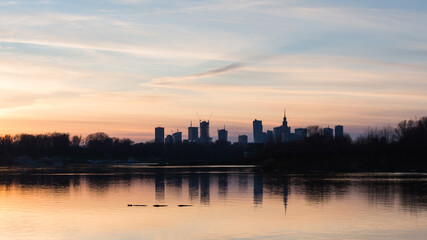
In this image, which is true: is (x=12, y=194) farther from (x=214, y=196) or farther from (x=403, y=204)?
(x=403, y=204)

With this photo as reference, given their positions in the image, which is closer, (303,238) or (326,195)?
(303,238)

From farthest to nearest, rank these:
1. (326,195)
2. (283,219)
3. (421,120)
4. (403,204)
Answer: (421,120)
(326,195)
(403,204)
(283,219)

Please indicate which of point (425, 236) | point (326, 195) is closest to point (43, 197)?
point (326, 195)

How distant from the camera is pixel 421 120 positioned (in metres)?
188

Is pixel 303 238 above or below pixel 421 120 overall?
below

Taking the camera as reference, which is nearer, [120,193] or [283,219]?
[283,219]

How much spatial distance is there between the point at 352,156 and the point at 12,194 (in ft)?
285

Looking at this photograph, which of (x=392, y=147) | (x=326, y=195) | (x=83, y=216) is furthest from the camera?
(x=392, y=147)

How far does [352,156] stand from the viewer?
433ft

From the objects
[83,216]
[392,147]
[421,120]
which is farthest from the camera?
[421,120]

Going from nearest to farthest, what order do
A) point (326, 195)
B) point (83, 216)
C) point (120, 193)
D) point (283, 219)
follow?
point (283, 219) → point (83, 216) → point (326, 195) → point (120, 193)

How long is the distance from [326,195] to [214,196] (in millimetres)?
10846

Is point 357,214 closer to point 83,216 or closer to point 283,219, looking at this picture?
point 283,219

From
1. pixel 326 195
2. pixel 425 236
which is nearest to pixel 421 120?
pixel 326 195
